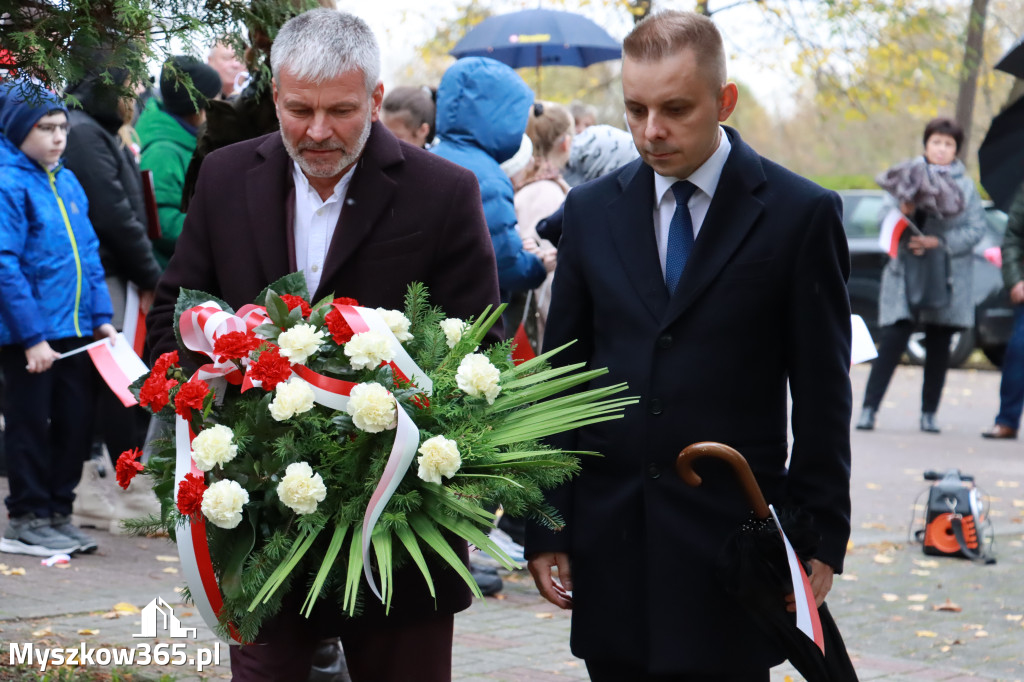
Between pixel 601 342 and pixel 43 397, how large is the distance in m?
4.26

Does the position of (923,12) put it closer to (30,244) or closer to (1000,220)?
(1000,220)

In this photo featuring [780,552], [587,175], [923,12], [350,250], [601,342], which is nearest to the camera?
[780,552]

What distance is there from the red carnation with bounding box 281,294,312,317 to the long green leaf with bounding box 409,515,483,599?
0.54 meters

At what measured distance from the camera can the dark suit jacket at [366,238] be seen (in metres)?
3.46

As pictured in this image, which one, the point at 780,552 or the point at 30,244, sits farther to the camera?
the point at 30,244

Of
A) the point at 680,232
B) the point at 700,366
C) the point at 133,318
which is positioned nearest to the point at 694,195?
the point at 680,232

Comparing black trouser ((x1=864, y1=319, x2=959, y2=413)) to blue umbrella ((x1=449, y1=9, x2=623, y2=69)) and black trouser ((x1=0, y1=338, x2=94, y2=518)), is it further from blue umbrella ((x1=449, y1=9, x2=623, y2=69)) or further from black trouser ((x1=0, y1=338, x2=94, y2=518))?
black trouser ((x1=0, y1=338, x2=94, y2=518))

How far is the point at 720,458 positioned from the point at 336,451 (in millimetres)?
805

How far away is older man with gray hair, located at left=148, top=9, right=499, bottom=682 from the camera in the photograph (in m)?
3.32

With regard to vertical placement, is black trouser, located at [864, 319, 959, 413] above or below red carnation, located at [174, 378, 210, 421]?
below

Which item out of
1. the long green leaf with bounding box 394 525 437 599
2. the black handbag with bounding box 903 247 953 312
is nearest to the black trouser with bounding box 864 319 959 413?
the black handbag with bounding box 903 247 953 312

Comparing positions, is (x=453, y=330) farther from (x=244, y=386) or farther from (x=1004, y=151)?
(x=1004, y=151)

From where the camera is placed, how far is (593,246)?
3213 millimetres

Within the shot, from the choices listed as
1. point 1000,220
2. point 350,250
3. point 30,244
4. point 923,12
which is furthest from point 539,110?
point 923,12
